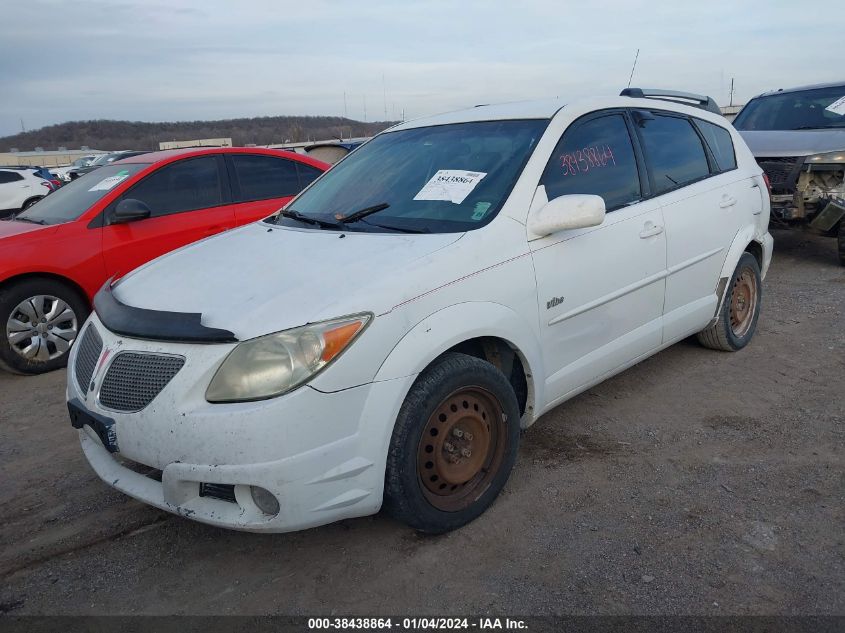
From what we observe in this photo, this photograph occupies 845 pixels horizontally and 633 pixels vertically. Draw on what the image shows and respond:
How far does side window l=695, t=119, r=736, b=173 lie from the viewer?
4445mm

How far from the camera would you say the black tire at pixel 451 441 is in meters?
2.53

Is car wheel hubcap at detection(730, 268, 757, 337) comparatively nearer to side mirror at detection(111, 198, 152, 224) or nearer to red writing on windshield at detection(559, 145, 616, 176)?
red writing on windshield at detection(559, 145, 616, 176)

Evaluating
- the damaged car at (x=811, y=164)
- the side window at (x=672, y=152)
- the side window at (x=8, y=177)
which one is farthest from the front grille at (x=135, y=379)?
the side window at (x=8, y=177)

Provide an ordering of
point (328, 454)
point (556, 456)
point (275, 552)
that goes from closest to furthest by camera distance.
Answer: point (328, 454) → point (275, 552) → point (556, 456)

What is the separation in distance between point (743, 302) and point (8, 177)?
16808 mm

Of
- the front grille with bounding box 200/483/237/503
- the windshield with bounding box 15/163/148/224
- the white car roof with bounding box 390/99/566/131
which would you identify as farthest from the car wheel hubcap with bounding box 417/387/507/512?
the windshield with bounding box 15/163/148/224

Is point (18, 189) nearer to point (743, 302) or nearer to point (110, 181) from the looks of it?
point (110, 181)

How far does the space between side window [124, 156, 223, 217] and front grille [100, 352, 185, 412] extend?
3.38 metres

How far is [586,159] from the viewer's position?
3.46 meters

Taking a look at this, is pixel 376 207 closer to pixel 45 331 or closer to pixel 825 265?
pixel 45 331

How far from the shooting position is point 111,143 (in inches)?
3233

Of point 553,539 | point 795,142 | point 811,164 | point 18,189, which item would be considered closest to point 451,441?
point 553,539

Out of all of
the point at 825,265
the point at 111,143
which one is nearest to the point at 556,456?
the point at 825,265

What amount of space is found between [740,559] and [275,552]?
1.82 m
